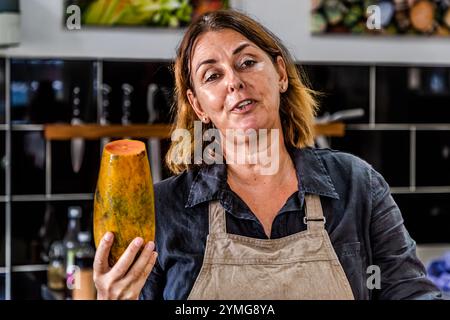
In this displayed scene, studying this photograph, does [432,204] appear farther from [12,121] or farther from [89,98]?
[12,121]

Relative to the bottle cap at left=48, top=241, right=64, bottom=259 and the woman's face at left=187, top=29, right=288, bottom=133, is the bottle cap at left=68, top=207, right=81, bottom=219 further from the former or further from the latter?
the woman's face at left=187, top=29, right=288, bottom=133

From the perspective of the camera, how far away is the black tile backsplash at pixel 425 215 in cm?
89

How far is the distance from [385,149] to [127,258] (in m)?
0.46

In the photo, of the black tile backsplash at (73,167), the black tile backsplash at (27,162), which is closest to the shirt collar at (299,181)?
the black tile backsplash at (73,167)

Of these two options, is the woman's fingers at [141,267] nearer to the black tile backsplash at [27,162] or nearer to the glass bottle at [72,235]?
the glass bottle at [72,235]

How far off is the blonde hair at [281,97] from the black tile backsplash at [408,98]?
0.81 feet

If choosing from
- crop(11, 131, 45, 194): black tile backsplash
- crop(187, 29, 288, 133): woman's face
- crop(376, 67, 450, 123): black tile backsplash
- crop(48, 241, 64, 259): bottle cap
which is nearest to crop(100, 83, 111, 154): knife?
crop(11, 131, 45, 194): black tile backsplash

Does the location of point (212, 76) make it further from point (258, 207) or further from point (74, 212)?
point (74, 212)

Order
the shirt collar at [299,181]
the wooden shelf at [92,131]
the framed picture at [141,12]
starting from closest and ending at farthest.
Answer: the shirt collar at [299,181] → the framed picture at [141,12] → the wooden shelf at [92,131]

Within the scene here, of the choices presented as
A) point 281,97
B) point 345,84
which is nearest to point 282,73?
point 281,97

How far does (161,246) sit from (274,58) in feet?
0.66
